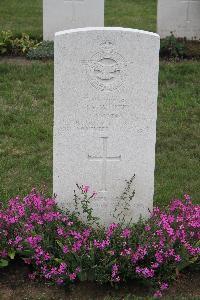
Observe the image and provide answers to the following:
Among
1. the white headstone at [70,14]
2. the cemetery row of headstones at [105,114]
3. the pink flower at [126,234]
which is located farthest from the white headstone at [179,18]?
the pink flower at [126,234]

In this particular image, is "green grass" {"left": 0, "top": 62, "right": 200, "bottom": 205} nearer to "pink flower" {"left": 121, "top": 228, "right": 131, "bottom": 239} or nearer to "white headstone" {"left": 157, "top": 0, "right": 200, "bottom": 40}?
"pink flower" {"left": 121, "top": 228, "right": 131, "bottom": 239}

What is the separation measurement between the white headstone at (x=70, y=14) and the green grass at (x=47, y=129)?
4.22ft

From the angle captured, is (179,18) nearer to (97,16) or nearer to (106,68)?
(97,16)

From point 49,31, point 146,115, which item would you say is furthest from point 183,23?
point 146,115

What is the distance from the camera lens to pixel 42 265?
4766 millimetres

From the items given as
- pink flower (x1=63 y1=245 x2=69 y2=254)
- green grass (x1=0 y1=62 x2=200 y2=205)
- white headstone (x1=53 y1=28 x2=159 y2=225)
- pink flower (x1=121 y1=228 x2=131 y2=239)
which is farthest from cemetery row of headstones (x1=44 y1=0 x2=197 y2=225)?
green grass (x1=0 y1=62 x2=200 y2=205)

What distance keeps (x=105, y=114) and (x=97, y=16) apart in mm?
6234

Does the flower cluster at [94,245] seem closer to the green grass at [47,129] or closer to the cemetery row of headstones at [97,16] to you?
the green grass at [47,129]

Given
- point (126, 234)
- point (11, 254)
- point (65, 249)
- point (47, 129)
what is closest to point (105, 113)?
point (126, 234)

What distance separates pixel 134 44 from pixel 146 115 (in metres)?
0.52

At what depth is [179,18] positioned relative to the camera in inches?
447

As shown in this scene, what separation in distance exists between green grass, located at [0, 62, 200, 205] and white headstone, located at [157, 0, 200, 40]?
149 cm

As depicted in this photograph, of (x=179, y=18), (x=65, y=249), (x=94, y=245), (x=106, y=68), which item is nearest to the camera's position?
(x=65, y=249)

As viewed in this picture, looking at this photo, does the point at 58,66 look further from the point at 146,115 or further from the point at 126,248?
the point at 126,248
